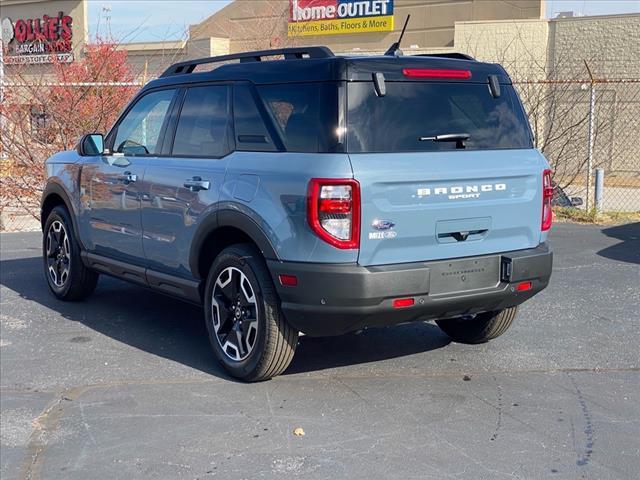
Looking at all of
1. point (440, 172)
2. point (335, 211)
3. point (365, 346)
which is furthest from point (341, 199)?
point (365, 346)

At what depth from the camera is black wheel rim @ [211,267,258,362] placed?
214 inches

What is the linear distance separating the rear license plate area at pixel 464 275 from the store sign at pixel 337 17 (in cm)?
2499

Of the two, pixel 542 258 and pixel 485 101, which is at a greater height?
pixel 485 101

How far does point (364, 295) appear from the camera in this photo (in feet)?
15.8

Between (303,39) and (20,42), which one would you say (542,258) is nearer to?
(303,39)

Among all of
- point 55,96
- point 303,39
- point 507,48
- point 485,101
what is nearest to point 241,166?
point 485,101

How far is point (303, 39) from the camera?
30391 mm

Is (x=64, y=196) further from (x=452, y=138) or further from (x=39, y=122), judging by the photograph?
(x=39, y=122)

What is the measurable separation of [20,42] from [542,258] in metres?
31.0

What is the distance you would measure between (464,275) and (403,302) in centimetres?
46

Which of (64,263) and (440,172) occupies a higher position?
(440,172)

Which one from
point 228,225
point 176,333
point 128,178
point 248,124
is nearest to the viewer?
point 228,225

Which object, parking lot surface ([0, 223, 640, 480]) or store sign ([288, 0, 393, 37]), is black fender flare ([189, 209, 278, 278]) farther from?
store sign ([288, 0, 393, 37])

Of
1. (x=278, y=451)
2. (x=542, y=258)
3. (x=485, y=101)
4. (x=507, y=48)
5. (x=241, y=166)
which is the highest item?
(x=507, y=48)
